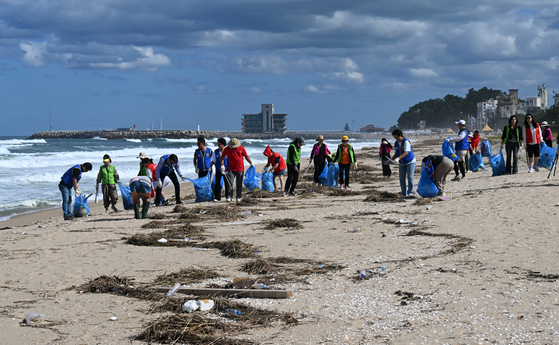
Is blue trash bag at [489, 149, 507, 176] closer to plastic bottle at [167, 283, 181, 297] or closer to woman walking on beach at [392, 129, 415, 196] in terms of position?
woman walking on beach at [392, 129, 415, 196]

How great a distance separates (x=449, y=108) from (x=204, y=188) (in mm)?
170798

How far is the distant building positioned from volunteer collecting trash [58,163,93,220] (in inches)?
6042

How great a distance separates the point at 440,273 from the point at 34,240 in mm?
6144

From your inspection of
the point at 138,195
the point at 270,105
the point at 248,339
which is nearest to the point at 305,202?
the point at 138,195

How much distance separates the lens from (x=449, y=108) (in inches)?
6747

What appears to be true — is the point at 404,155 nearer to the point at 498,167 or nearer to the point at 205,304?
the point at 498,167

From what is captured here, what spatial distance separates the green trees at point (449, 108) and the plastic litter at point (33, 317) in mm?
169503

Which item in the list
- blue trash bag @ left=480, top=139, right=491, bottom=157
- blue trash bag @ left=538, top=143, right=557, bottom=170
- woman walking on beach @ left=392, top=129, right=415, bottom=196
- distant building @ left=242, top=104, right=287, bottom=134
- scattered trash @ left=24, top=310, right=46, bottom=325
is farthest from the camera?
distant building @ left=242, top=104, right=287, bottom=134

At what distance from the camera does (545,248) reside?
5730mm

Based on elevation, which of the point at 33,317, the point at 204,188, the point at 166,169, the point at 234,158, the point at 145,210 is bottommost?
the point at 33,317

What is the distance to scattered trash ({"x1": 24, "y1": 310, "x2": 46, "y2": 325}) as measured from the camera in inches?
170

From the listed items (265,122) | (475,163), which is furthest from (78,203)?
(265,122)

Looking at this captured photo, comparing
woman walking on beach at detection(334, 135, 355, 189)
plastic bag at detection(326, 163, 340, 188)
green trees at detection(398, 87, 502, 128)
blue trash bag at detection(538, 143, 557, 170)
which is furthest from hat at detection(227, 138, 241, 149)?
green trees at detection(398, 87, 502, 128)

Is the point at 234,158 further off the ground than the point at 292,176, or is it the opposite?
the point at 234,158
